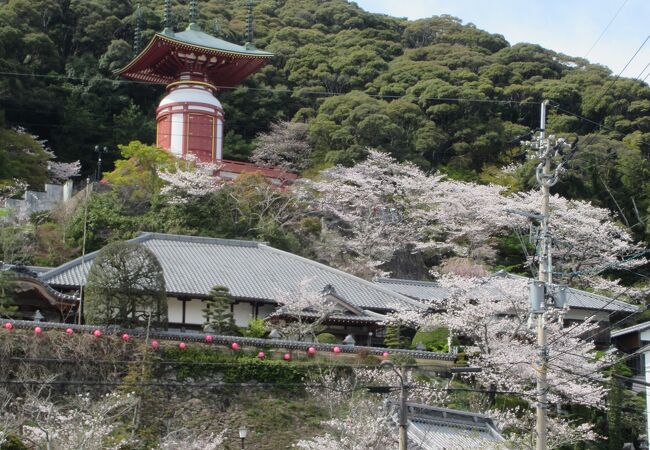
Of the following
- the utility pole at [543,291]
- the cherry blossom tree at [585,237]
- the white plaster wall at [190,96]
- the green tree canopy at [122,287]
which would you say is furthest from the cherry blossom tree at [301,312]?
the white plaster wall at [190,96]

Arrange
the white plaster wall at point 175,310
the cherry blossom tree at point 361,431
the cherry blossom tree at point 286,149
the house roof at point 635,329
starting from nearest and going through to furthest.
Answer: the cherry blossom tree at point 361,431, the white plaster wall at point 175,310, the house roof at point 635,329, the cherry blossom tree at point 286,149

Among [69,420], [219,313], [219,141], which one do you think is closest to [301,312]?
[219,313]

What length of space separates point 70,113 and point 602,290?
79.6 feet

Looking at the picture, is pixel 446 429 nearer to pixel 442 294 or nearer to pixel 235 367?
pixel 235 367

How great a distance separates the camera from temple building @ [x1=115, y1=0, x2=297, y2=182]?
40.1 metres

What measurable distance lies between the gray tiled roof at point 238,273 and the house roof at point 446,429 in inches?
287

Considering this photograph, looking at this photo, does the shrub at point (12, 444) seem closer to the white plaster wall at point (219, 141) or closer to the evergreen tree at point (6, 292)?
the evergreen tree at point (6, 292)

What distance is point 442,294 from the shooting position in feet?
103

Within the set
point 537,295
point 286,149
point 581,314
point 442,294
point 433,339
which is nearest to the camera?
point 537,295

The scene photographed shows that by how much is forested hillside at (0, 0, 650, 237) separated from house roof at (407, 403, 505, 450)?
22.7m

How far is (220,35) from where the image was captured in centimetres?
5378

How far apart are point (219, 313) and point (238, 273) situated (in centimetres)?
381

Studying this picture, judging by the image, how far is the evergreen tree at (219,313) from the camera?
82.0ft

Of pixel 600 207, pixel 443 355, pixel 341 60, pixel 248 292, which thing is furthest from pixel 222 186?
pixel 341 60
